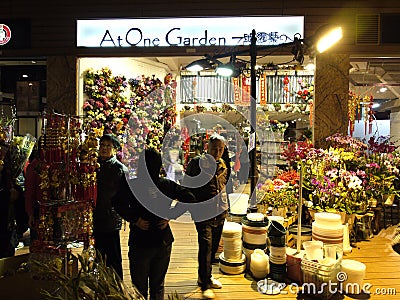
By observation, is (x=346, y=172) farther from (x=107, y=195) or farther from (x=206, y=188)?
(x=107, y=195)

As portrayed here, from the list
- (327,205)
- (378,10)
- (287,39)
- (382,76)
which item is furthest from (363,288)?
(382,76)

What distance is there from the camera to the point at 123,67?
6.58 meters

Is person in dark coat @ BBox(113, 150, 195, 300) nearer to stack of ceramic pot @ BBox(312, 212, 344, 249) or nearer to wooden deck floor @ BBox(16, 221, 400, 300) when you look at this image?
wooden deck floor @ BBox(16, 221, 400, 300)

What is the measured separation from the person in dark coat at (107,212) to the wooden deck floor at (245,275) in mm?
289

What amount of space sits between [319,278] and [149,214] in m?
1.76

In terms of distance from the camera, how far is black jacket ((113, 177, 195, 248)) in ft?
8.37

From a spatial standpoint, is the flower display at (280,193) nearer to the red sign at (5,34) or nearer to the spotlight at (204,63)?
the spotlight at (204,63)

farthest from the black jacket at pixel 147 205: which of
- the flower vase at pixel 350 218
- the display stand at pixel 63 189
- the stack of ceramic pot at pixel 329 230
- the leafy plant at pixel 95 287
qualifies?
the flower vase at pixel 350 218

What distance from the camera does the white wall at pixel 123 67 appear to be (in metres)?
6.00

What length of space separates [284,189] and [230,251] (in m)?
1.36

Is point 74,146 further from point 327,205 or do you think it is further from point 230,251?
point 327,205

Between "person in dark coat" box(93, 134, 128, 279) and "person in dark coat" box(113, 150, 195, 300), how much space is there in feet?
1.56

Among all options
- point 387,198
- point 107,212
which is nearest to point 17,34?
point 107,212

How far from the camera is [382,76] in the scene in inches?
286
